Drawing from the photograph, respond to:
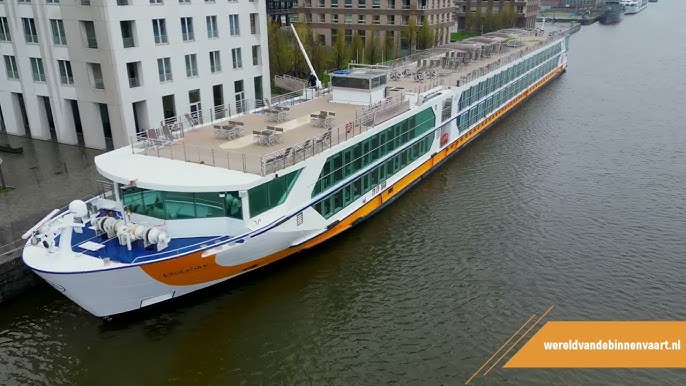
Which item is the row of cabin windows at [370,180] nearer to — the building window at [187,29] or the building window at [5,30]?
the building window at [187,29]

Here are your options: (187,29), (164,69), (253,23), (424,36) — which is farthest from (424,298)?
(424,36)

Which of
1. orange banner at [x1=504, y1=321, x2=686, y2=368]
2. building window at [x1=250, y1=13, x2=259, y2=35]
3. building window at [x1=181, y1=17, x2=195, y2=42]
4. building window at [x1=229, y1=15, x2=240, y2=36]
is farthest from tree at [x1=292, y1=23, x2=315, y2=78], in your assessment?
orange banner at [x1=504, y1=321, x2=686, y2=368]

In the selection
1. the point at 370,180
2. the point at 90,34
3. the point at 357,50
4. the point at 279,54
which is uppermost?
the point at 90,34

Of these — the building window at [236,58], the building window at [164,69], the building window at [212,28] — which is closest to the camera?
the building window at [164,69]

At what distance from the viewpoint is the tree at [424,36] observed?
73.9 m

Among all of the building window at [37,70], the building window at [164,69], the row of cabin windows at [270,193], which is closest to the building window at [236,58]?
the building window at [164,69]

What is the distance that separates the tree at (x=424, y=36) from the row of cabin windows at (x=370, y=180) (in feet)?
151

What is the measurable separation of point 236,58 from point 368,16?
43296mm

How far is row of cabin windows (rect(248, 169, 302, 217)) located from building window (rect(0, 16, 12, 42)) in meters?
26.9

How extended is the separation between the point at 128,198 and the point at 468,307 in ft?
44.2

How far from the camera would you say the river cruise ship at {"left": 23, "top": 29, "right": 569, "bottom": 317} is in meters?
17.5

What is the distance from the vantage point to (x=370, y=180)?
26125 millimetres

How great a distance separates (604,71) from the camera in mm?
70562

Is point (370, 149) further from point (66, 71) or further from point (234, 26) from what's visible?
point (66, 71)
